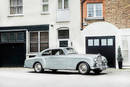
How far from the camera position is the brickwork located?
83.3 ft

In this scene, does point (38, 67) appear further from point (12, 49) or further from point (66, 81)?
point (12, 49)

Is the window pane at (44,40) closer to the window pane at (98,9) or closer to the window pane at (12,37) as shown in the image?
the window pane at (12,37)

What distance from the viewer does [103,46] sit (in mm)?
25859

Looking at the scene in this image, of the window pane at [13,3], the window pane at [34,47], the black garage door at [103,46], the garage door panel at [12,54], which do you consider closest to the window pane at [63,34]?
the black garage door at [103,46]

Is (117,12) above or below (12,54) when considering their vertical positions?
above

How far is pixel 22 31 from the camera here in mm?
28547

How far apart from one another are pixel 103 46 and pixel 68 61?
23.7 ft

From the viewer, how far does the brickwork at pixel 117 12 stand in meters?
25.4

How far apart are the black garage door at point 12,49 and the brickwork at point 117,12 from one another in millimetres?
7985

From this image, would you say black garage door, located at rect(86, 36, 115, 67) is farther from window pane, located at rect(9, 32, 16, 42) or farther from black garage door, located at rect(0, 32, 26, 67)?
window pane, located at rect(9, 32, 16, 42)

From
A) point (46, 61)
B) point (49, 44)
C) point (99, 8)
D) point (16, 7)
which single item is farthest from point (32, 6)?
point (46, 61)

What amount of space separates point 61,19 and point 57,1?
5.67 feet

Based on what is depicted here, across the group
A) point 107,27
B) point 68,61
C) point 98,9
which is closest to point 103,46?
point 107,27

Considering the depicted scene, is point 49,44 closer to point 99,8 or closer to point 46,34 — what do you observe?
point 46,34
